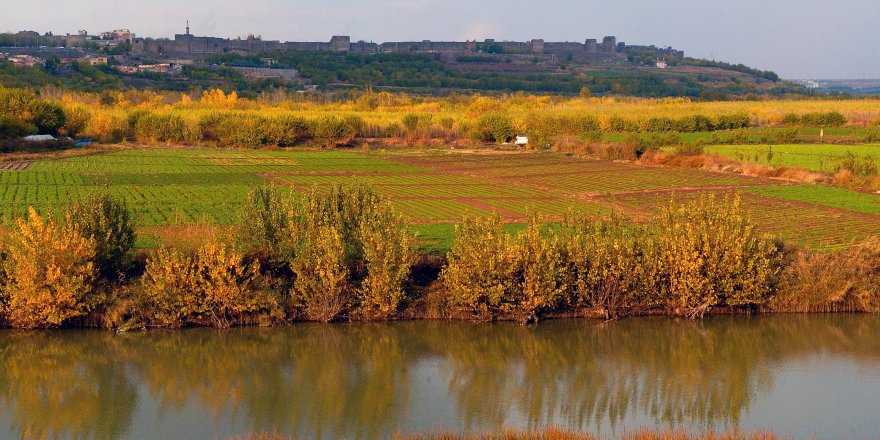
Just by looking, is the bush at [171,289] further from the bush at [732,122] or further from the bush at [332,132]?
the bush at [732,122]

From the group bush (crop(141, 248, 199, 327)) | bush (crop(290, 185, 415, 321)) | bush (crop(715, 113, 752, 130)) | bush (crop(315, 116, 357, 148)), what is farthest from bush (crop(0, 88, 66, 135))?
bush (crop(715, 113, 752, 130))

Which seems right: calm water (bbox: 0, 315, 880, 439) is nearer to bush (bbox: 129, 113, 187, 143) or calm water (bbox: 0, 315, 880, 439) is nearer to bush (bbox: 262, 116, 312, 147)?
bush (bbox: 262, 116, 312, 147)

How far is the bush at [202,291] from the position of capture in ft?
93.1

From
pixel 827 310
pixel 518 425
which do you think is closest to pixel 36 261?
pixel 518 425

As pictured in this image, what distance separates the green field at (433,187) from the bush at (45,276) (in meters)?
3.31

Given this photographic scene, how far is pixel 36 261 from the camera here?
2789cm

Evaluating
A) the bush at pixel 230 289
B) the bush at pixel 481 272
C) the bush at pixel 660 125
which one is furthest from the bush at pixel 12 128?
the bush at pixel 481 272

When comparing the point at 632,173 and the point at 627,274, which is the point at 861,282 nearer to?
the point at 627,274

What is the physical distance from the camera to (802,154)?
6762cm

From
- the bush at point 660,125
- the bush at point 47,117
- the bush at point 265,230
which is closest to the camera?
the bush at point 265,230

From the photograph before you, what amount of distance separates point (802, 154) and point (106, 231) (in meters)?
52.7

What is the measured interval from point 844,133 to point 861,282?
60846 mm

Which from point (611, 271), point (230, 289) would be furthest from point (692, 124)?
point (230, 289)

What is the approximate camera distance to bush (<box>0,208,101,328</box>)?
91.5 ft
